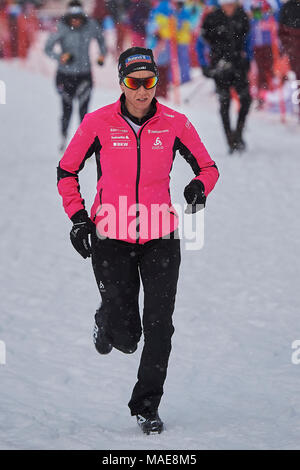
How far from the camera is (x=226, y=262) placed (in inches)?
302

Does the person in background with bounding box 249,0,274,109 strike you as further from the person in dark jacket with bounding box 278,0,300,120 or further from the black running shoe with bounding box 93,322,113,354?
the black running shoe with bounding box 93,322,113,354

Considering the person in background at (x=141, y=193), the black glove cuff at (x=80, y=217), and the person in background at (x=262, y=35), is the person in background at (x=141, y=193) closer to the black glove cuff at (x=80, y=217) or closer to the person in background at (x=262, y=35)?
the black glove cuff at (x=80, y=217)

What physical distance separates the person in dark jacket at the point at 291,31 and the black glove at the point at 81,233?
8.22m

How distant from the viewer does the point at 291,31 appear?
39.1 feet

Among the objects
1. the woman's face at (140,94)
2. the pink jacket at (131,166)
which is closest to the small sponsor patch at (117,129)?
the pink jacket at (131,166)

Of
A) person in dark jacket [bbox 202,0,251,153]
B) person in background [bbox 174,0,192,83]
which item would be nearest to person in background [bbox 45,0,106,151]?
person in dark jacket [bbox 202,0,251,153]

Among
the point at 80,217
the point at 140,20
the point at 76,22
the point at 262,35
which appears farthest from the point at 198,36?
the point at 80,217

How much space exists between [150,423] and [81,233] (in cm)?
96

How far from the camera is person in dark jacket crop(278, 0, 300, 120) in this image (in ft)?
38.1

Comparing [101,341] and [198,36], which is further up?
[198,36]

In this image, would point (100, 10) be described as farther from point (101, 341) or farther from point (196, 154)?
point (196, 154)

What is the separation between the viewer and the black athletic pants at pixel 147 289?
13.8 ft

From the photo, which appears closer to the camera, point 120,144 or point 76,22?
point 120,144
